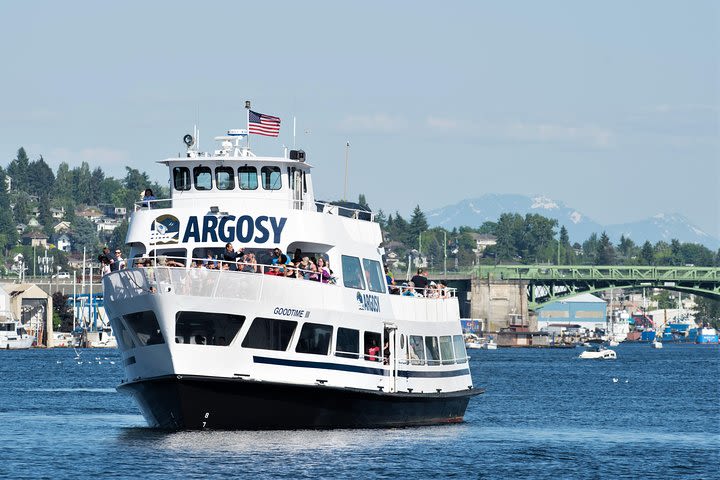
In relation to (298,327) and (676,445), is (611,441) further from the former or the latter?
(298,327)

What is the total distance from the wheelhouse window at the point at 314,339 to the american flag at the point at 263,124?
7025mm

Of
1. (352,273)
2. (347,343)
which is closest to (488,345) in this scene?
(352,273)

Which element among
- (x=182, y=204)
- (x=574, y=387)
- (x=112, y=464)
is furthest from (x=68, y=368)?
(x=112, y=464)

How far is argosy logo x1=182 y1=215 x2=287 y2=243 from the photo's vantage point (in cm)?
4403

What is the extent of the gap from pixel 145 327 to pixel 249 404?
3557 mm

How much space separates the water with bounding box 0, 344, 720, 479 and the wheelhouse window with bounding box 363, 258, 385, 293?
427cm

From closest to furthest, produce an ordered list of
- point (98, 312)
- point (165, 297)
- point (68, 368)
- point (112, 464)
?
1. point (112, 464)
2. point (165, 297)
3. point (68, 368)
4. point (98, 312)

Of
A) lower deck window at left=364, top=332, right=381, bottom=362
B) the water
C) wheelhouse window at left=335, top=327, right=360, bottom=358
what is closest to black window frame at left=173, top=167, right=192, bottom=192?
wheelhouse window at left=335, top=327, right=360, bottom=358

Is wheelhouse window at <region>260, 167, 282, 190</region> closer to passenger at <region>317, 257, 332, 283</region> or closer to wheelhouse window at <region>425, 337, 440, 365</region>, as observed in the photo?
A: passenger at <region>317, 257, 332, 283</region>

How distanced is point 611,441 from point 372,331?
334 inches

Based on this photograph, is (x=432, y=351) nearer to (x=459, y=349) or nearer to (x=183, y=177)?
(x=459, y=349)

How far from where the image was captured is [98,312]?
180 metres

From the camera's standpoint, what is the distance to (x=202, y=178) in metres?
46.2

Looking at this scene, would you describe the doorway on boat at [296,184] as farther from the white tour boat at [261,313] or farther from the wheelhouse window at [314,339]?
the wheelhouse window at [314,339]
